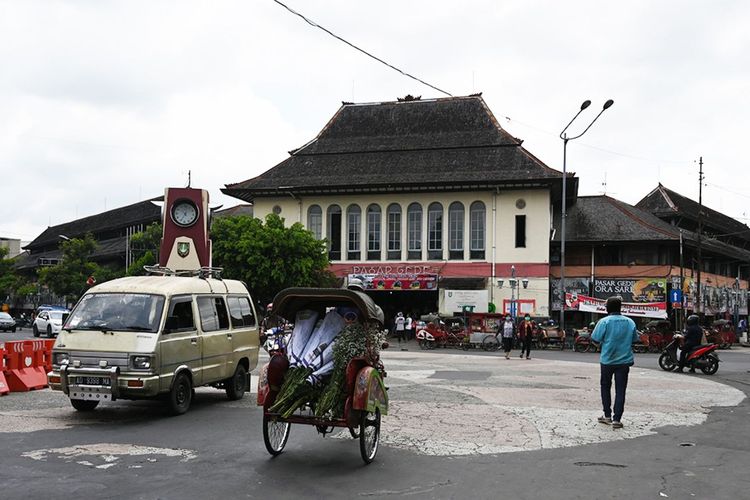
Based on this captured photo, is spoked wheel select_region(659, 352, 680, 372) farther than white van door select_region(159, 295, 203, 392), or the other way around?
spoked wheel select_region(659, 352, 680, 372)

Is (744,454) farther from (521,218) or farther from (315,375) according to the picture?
(521,218)

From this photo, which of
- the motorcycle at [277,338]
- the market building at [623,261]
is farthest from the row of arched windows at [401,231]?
the motorcycle at [277,338]

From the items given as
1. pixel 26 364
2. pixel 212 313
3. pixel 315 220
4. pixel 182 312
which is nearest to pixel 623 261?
pixel 315 220

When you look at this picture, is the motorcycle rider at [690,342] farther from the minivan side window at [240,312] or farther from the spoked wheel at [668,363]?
the minivan side window at [240,312]

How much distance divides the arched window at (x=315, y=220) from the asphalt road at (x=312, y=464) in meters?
38.4

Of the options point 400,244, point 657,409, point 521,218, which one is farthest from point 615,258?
point 657,409

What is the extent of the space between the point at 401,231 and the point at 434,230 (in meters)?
2.10

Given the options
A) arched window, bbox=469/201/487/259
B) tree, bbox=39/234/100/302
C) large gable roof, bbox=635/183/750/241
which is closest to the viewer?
arched window, bbox=469/201/487/259

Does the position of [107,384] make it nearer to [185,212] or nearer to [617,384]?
[617,384]

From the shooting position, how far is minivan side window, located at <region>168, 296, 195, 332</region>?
12133 mm

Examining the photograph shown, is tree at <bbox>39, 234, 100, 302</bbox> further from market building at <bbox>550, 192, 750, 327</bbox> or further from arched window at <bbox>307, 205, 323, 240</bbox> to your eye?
market building at <bbox>550, 192, 750, 327</bbox>

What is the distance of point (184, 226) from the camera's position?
921 inches

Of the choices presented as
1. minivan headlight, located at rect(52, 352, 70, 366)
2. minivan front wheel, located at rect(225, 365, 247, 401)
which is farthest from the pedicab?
minivan front wheel, located at rect(225, 365, 247, 401)

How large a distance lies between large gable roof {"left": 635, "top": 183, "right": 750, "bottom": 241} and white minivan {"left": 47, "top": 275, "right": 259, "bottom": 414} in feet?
173
